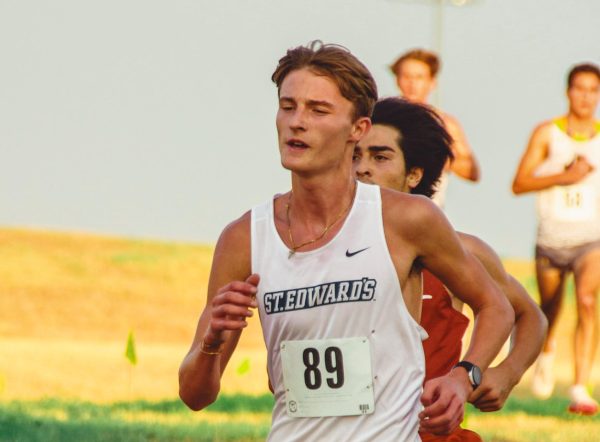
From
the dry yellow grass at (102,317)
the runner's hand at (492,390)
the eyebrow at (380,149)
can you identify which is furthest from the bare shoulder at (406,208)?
the dry yellow grass at (102,317)

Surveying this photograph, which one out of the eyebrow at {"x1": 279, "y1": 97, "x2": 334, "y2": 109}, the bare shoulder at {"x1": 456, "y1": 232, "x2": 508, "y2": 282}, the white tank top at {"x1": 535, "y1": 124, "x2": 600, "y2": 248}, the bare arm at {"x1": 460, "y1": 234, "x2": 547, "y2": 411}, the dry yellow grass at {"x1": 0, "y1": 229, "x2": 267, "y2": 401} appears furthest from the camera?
the dry yellow grass at {"x1": 0, "y1": 229, "x2": 267, "y2": 401}

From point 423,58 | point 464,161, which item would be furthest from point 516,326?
point 423,58

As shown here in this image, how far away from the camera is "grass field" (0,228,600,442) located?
11.3 metres

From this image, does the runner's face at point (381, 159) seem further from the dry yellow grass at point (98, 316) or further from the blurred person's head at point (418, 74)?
Answer: the dry yellow grass at point (98, 316)

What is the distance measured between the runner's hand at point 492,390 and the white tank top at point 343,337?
7.8 inches

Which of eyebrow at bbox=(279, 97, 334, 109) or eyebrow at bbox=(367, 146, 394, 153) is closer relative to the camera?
eyebrow at bbox=(279, 97, 334, 109)

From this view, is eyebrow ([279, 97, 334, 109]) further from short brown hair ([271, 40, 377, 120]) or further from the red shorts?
the red shorts

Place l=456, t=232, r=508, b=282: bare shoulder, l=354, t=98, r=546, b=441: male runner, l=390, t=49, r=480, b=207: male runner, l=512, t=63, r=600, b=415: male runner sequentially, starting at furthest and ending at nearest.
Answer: l=512, t=63, r=600, b=415: male runner, l=390, t=49, r=480, b=207: male runner, l=456, t=232, r=508, b=282: bare shoulder, l=354, t=98, r=546, b=441: male runner

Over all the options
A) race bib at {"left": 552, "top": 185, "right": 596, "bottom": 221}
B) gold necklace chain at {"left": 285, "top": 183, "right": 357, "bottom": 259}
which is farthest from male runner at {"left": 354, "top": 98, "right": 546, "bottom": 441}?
race bib at {"left": 552, "top": 185, "right": 596, "bottom": 221}

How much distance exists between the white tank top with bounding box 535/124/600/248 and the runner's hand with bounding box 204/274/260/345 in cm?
900

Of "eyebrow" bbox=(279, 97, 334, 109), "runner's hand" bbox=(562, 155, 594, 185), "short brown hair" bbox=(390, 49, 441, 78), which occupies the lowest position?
"eyebrow" bbox=(279, 97, 334, 109)

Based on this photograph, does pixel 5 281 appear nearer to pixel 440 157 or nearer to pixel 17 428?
pixel 17 428

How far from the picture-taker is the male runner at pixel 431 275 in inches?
218

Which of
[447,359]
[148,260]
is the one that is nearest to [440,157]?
[447,359]
